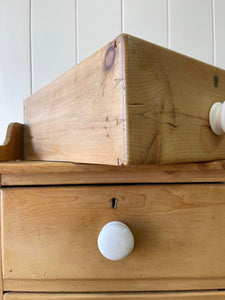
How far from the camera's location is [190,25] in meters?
0.74

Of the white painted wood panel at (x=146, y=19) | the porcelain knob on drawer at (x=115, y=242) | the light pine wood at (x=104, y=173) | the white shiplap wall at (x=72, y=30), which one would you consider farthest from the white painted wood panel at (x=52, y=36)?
the porcelain knob on drawer at (x=115, y=242)

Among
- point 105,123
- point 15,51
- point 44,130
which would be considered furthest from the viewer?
point 15,51

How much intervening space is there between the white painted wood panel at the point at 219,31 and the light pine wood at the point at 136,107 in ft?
1.45

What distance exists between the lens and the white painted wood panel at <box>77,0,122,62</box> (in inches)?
28.4

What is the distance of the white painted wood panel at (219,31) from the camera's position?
74cm

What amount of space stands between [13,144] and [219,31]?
2.45 feet

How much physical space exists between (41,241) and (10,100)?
0.54 metres

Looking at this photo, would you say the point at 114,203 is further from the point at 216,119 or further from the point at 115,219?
the point at 216,119

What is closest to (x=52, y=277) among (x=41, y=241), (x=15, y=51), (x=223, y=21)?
(x=41, y=241)

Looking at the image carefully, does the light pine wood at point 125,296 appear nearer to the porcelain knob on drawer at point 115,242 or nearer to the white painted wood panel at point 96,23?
the porcelain knob on drawer at point 115,242

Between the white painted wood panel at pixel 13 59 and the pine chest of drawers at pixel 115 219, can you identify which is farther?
the white painted wood panel at pixel 13 59

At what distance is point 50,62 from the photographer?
73cm

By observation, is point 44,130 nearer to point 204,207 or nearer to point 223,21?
point 204,207

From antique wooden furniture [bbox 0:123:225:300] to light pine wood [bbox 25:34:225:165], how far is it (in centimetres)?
5
